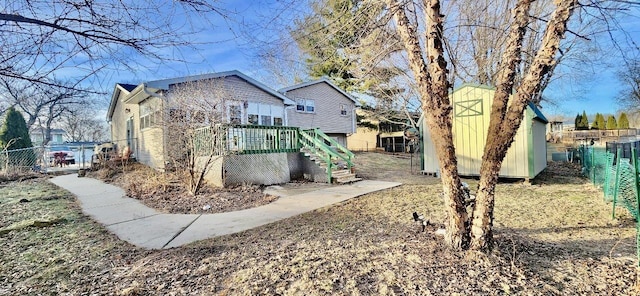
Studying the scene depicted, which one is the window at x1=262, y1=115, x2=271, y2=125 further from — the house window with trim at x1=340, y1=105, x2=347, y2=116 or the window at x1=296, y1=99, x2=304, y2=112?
the house window with trim at x1=340, y1=105, x2=347, y2=116

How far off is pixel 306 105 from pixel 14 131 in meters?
15.5

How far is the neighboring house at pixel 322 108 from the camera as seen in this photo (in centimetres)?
1744

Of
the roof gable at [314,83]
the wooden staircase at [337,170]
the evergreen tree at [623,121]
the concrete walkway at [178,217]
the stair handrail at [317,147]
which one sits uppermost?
the roof gable at [314,83]

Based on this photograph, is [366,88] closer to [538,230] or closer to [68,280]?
[538,230]

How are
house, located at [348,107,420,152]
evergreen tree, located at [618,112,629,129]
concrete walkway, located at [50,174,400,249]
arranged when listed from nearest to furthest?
1. concrete walkway, located at [50,174,400,249]
2. house, located at [348,107,420,152]
3. evergreen tree, located at [618,112,629,129]

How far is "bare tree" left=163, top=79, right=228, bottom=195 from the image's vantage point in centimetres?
752

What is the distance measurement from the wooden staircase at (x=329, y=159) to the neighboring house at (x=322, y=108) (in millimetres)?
Result: 6363

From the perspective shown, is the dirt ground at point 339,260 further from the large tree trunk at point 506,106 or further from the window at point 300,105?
the window at point 300,105

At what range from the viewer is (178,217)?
18.2 ft

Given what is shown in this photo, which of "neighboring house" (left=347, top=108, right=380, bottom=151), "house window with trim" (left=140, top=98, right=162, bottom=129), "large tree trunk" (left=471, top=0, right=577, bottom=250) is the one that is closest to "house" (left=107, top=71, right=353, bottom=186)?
"house window with trim" (left=140, top=98, right=162, bottom=129)

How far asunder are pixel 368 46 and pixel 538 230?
353cm

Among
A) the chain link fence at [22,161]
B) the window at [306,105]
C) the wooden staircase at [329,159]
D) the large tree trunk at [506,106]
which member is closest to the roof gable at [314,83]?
the window at [306,105]

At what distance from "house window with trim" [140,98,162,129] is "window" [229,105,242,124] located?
240cm

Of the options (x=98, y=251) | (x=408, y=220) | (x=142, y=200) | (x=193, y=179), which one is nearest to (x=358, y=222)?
(x=408, y=220)
